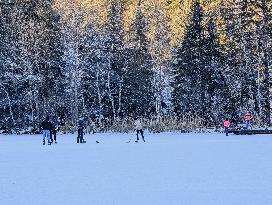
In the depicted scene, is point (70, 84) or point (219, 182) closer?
point (219, 182)

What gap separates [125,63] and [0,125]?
38.5 feet

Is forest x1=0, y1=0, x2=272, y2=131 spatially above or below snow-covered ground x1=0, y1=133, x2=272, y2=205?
above

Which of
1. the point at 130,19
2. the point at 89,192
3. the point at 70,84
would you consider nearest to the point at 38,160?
the point at 89,192

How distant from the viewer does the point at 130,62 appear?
4769 cm

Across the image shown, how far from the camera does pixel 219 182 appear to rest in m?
11.9

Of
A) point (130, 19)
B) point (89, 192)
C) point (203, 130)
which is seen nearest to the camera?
point (89, 192)

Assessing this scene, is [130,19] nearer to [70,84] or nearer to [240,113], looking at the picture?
[70,84]

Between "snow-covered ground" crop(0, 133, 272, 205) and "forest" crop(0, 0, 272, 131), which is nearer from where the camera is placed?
"snow-covered ground" crop(0, 133, 272, 205)

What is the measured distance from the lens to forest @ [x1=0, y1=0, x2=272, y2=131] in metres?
43.6

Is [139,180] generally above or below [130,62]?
below

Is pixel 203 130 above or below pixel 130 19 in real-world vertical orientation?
below

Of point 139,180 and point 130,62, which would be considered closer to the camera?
point 139,180

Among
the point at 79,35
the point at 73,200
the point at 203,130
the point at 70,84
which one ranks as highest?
the point at 79,35

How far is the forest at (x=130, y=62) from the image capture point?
4362cm
